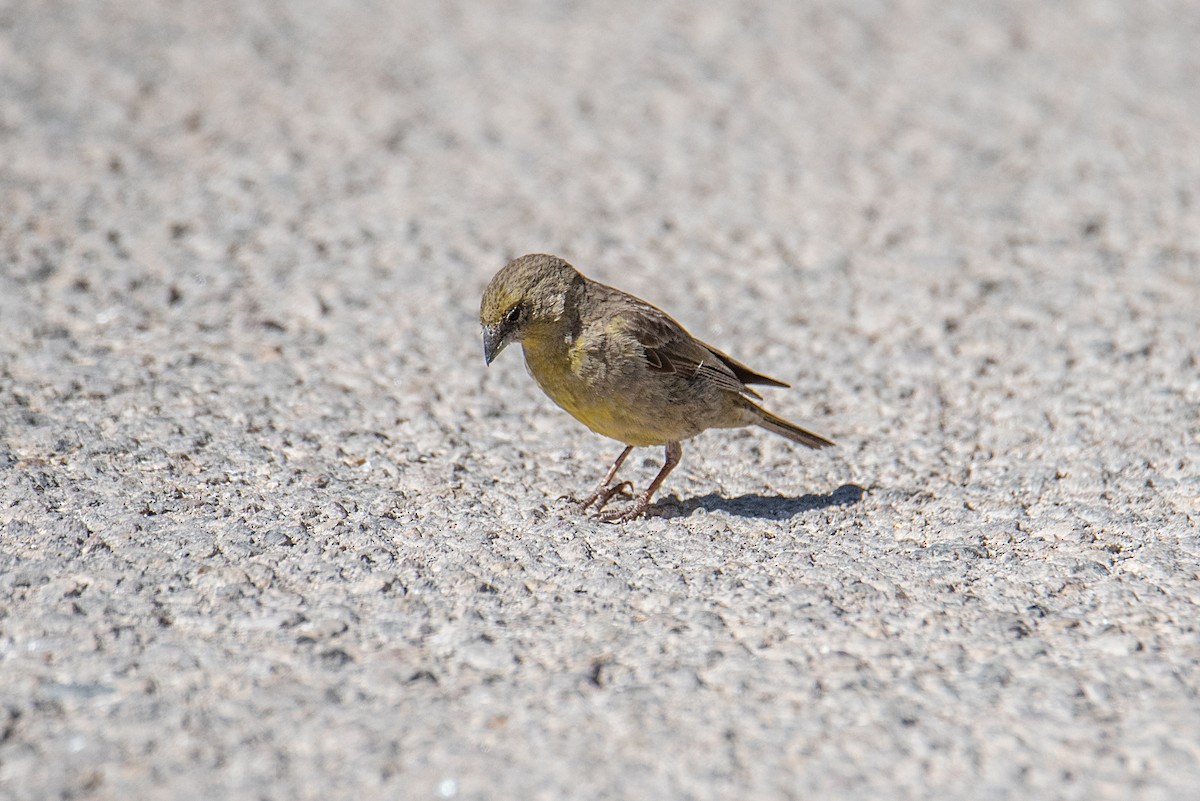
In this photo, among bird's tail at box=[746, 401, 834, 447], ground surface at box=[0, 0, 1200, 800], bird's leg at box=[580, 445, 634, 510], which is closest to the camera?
ground surface at box=[0, 0, 1200, 800]

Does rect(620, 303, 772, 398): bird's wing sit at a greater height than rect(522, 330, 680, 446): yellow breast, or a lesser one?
greater

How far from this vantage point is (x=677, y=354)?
15.8 feet

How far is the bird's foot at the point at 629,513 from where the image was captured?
4.52 meters

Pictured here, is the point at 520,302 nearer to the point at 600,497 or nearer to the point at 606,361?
the point at 606,361

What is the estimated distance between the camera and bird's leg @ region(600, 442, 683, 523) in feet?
14.9

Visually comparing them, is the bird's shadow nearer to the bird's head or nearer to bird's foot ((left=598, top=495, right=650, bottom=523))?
bird's foot ((left=598, top=495, right=650, bottom=523))

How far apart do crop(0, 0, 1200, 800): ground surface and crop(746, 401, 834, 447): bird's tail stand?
13cm

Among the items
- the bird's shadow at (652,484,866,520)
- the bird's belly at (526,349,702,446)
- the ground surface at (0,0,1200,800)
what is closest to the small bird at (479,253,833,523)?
the bird's belly at (526,349,702,446)

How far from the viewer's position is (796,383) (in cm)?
568

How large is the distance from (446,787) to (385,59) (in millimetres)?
6133

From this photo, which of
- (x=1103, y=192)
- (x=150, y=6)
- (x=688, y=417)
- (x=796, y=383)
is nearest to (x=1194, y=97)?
(x=1103, y=192)

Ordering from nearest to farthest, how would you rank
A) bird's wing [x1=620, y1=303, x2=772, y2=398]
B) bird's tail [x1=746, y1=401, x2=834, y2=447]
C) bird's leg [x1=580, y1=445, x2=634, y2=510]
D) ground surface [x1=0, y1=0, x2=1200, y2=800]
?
ground surface [x1=0, y1=0, x2=1200, y2=800] < bird's leg [x1=580, y1=445, x2=634, y2=510] < bird's wing [x1=620, y1=303, x2=772, y2=398] < bird's tail [x1=746, y1=401, x2=834, y2=447]

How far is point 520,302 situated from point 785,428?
1.20 metres

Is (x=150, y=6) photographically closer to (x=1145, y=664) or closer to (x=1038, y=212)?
(x=1038, y=212)
